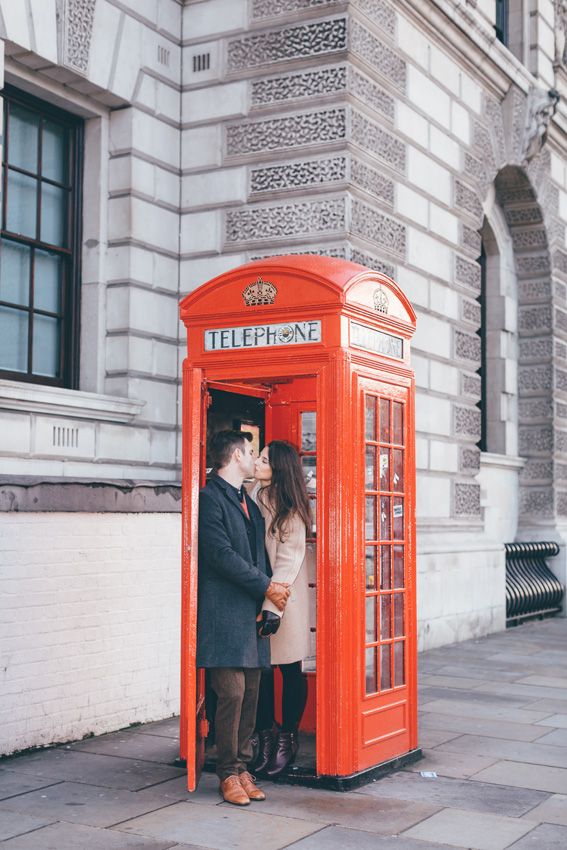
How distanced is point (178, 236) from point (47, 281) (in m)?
1.56

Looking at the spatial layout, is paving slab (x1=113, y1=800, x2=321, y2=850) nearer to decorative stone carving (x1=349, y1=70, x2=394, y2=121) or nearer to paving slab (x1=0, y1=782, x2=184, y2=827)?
paving slab (x1=0, y1=782, x2=184, y2=827)

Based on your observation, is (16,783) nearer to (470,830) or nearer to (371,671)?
(371,671)

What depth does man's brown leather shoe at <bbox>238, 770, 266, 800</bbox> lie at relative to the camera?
18.5 ft

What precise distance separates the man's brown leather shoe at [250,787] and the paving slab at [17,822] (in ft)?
3.23

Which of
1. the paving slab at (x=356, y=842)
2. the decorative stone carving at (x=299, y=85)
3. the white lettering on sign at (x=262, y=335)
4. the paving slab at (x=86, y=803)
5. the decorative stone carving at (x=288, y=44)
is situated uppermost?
the decorative stone carving at (x=288, y=44)

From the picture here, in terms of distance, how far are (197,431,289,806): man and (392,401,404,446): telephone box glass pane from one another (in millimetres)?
976

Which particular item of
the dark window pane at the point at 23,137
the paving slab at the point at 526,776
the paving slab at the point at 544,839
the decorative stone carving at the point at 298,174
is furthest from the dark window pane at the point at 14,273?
the paving slab at the point at 544,839

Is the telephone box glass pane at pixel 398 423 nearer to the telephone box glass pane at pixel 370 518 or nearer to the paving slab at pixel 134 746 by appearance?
the telephone box glass pane at pixel 370 518

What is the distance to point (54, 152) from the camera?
954 centimetres

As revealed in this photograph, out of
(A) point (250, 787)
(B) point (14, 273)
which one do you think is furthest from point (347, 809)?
(B) point (14, 273)

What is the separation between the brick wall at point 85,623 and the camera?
666 centimetres

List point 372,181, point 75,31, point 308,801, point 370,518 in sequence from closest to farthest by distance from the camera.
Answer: point 308,801 < point 370,518 < point 75,31 < point 372,181

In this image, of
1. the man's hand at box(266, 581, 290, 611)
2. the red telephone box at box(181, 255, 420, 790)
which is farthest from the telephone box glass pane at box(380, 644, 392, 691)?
the man's hand at box(266, 581, 290, 611)

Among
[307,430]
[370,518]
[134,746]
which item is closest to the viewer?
[370,518]
